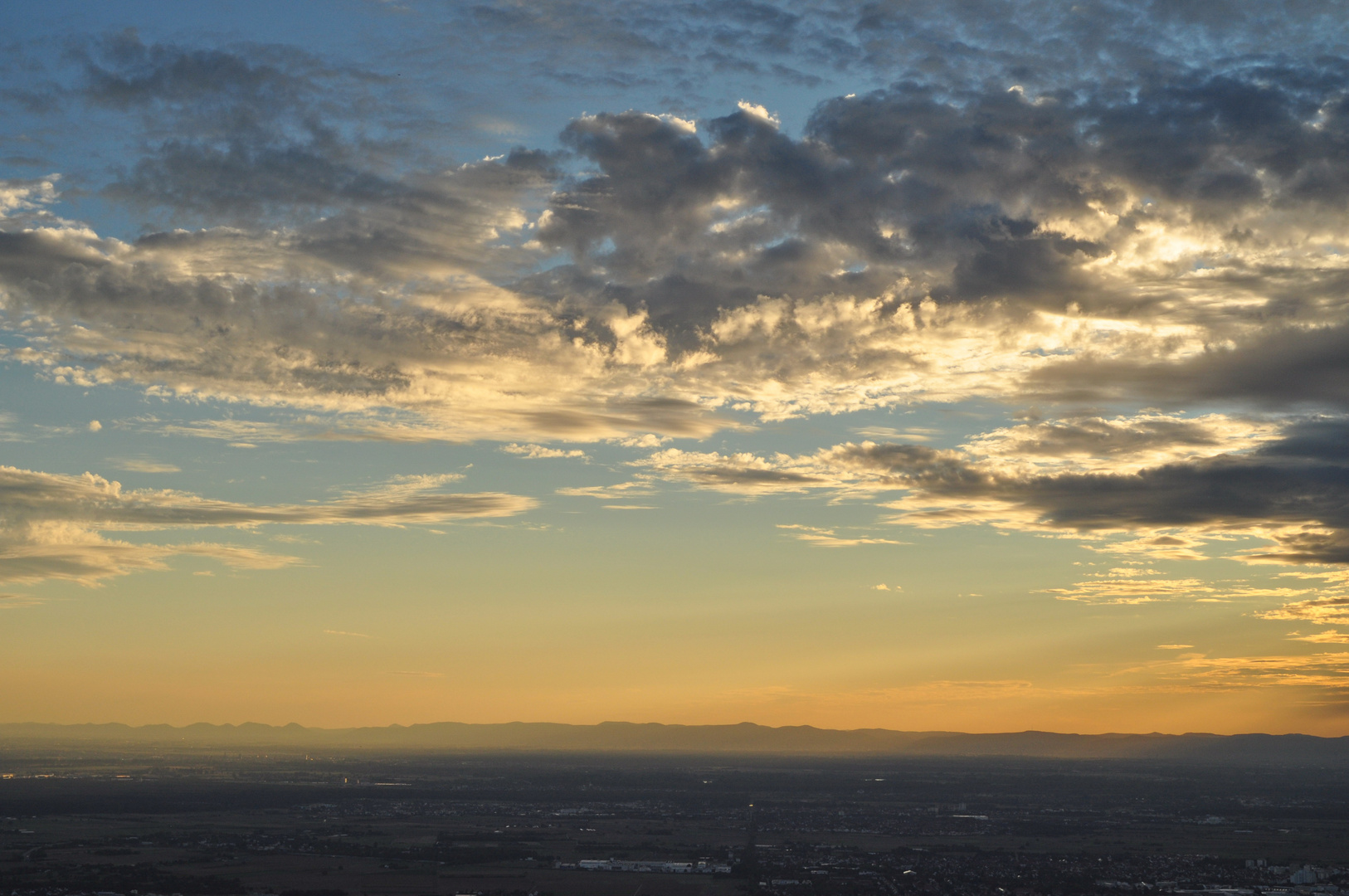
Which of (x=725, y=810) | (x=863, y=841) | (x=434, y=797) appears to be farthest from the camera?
(x=434, y=797)

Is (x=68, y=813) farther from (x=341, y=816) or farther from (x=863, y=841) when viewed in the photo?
(x=863, y=841)

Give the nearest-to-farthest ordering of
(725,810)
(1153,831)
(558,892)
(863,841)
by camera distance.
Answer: (558,892), (863,841), (1153,831), (725,810)

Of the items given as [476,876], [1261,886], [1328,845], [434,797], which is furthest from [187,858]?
[1328,845]

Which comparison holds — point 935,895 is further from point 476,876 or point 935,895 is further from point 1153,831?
point 1153,831

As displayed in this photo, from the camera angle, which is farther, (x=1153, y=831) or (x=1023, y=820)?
(x=1023, y=820)

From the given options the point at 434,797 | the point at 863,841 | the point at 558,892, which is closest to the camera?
the point at 558,892

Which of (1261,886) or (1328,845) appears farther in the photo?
(1328,845)

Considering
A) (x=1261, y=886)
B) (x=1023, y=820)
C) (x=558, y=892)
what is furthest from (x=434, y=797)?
(x=1261, y=886)

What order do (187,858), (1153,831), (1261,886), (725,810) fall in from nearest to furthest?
1. (1261,886)
2. (187,858)
3. (1153,831)
4. (725,810)
